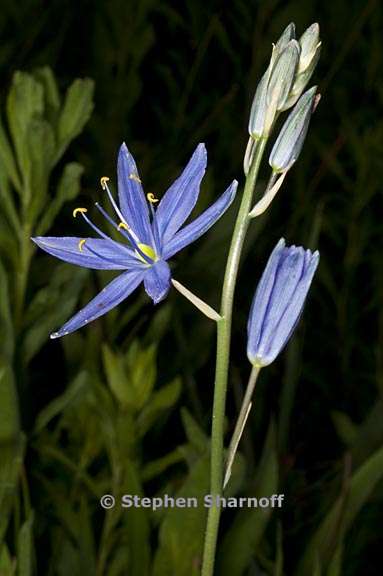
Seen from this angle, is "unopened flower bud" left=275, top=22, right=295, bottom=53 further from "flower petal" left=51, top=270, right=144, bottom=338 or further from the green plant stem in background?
the green plant stem in background

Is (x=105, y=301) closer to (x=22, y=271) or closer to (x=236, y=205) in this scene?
(x=22, y=271)

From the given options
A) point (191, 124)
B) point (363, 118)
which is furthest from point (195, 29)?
point (363, 118)

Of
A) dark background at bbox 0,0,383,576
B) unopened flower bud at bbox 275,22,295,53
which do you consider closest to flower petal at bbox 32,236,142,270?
unopened flower bud at bbox 275,22,295,53

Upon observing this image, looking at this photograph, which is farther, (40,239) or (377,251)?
(377,251)

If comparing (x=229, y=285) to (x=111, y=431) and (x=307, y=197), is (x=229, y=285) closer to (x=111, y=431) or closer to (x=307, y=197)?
(x=111, y=431)
